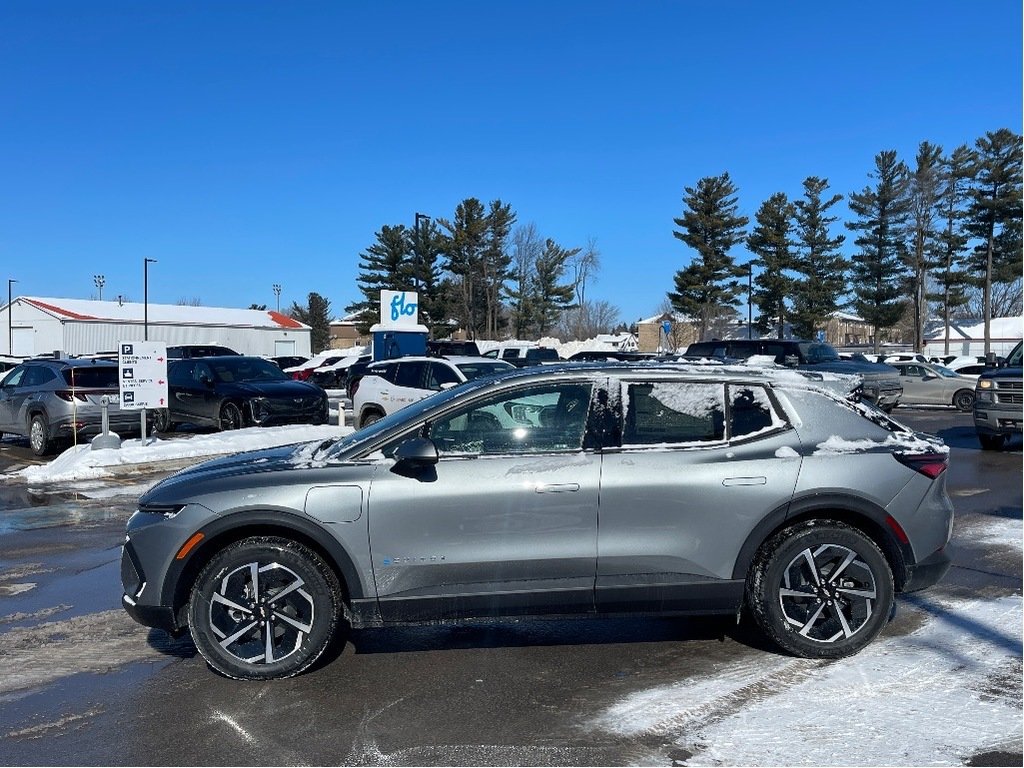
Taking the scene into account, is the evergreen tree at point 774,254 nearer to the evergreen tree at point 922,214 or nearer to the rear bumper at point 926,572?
the evergreen tree at point 922,214

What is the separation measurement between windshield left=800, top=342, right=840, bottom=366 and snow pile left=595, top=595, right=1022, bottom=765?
1846 centimetres

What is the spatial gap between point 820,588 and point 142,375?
11.5 metres

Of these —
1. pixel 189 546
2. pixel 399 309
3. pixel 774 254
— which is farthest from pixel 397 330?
pixel 774 254

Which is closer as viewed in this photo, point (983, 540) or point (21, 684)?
point (21, 684)

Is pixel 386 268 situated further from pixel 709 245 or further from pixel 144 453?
pixel 144 453

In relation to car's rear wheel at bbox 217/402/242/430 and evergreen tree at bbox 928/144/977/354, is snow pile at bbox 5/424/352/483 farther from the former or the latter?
evergreen tree at bbox 928/144/977/354

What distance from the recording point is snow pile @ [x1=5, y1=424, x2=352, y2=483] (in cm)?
1262

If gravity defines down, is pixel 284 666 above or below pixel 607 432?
below

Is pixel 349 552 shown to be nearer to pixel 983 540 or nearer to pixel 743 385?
pixel 743 385

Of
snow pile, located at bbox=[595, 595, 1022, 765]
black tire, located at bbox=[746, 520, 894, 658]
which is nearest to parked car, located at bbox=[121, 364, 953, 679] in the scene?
black tire, located at bbox=[746, 520, 894, 658]

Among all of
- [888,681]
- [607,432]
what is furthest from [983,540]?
[607,432]

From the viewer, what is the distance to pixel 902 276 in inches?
2122

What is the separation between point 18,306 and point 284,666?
70273mm

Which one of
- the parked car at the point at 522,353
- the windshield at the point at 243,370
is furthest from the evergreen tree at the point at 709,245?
the windshield at the point at 243,370
